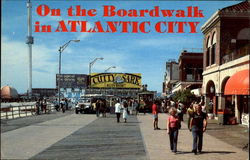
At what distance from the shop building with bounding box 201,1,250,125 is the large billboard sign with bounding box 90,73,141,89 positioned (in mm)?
→ 25975

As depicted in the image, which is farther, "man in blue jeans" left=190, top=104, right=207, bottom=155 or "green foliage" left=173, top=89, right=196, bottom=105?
"green foliage" left=173, top=89, right=196, bottom=105

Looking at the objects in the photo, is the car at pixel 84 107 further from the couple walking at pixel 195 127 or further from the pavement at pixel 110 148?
the couple walking at pixel 195 127

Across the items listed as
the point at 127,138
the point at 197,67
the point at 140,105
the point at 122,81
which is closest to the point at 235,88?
the point at 127,138

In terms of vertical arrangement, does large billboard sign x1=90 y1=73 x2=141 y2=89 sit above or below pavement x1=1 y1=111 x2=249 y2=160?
above

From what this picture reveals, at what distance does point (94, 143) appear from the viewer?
43.2 ft

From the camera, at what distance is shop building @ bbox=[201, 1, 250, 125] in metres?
23.0

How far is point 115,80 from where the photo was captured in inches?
2217

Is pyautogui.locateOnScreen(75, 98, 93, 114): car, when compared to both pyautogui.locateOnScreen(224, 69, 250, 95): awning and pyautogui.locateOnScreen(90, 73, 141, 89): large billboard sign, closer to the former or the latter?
pyautogui.locateOnScreen(90, 73, 141, 89): large billboard sign

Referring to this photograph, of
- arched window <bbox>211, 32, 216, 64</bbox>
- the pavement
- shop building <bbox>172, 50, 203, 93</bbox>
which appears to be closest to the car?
arched window <bbox>211, 32, 216, 64</bbox>

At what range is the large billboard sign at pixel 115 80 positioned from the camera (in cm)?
5512

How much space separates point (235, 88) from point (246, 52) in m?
5.20

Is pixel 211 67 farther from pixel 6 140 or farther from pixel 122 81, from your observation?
pixel 122 81

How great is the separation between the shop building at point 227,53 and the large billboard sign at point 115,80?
26.0 m

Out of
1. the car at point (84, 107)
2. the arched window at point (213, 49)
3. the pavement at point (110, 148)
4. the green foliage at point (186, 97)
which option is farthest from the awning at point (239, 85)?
the car at point (84, 107)
